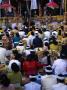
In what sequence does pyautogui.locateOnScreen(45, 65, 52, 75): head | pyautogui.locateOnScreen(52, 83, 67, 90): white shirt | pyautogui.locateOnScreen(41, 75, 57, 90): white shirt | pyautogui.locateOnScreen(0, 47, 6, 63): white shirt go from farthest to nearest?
pyautogui.locateOnScreen(0, 47, 6, 63): white shirt
pyautogui.locateOnScreen(45, 65, 52, 75): head
pyautogui.locateOnScreen(41, 75, 57, 90): white shirt
pyautogui.locateOnScreen(52, 83, 67, 90): white shirt

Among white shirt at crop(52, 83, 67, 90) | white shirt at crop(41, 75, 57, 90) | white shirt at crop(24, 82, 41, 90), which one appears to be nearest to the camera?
white shirt at crop(52, 83, 67, 90)

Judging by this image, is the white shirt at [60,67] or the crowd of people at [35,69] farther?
the white shirt at [60,67]

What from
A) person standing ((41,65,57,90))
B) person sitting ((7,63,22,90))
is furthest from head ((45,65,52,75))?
person sitting ((7,63,22,90))

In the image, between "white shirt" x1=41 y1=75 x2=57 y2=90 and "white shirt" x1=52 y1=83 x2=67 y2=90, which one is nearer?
"white shirt" x1=52 y1=83 x2=67 y2=90

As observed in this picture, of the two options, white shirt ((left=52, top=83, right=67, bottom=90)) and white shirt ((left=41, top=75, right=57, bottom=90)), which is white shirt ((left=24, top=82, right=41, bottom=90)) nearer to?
white shirt ((left=41, top=75, right=57, bottom=90))

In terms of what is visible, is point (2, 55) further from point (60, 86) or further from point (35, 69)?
point (60, 86)

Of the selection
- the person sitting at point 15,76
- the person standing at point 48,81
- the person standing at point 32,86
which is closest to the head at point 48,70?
the person standing at point 48,81

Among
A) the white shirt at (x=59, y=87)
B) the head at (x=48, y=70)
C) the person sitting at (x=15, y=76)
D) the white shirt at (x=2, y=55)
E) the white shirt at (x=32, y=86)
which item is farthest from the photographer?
the white shirt at (x=2, y=55)

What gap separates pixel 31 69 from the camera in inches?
453

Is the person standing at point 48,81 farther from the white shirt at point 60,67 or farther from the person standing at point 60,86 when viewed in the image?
the white shirt at point 60,67

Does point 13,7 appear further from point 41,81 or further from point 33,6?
point 41,81

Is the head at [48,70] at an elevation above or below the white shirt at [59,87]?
below

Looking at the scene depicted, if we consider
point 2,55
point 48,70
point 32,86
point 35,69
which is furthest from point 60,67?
point 2,55

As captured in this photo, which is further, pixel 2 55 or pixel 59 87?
pixel 2 55
